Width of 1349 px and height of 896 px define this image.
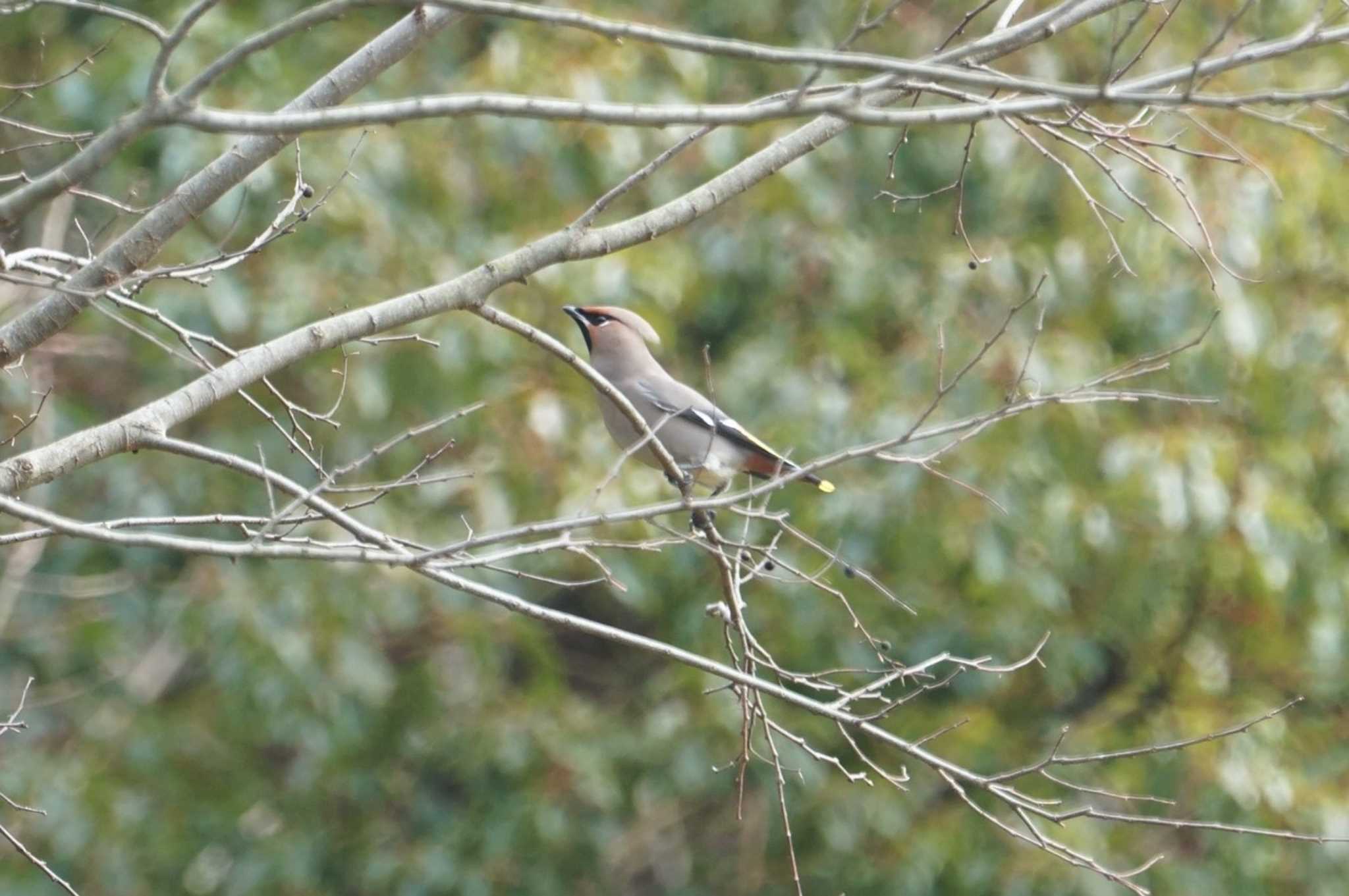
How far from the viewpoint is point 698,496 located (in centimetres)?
595

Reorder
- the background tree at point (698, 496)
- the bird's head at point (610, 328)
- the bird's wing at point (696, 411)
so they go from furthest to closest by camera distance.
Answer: the background tree at point (698, 496), the bird's head at point (610, 328), the bird's wing at point (696, 411)

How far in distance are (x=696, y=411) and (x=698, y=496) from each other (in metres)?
0.36

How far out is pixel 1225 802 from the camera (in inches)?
248

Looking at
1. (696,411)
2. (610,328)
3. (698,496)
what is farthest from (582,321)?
(698,496)

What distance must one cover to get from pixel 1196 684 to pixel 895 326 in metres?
2.00

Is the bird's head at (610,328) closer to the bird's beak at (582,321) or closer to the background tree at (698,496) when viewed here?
the bird's beak at (582,321)

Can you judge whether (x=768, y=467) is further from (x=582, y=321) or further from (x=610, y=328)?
(x=582, y=321)

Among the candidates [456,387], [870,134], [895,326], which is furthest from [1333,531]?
[456,387]

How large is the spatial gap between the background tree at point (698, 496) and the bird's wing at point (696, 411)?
0.84 feet

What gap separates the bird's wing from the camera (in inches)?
231

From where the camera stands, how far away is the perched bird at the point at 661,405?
5.89 meters

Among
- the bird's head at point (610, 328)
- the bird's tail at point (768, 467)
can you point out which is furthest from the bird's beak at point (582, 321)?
the bird's tail at point (768, 467)

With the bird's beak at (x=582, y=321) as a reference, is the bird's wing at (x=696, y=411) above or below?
below

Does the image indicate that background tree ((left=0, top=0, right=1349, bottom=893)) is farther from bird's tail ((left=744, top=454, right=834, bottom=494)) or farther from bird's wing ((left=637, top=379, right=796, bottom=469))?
bird's wing ((left=637, top=379, right=796, bottom=469))
